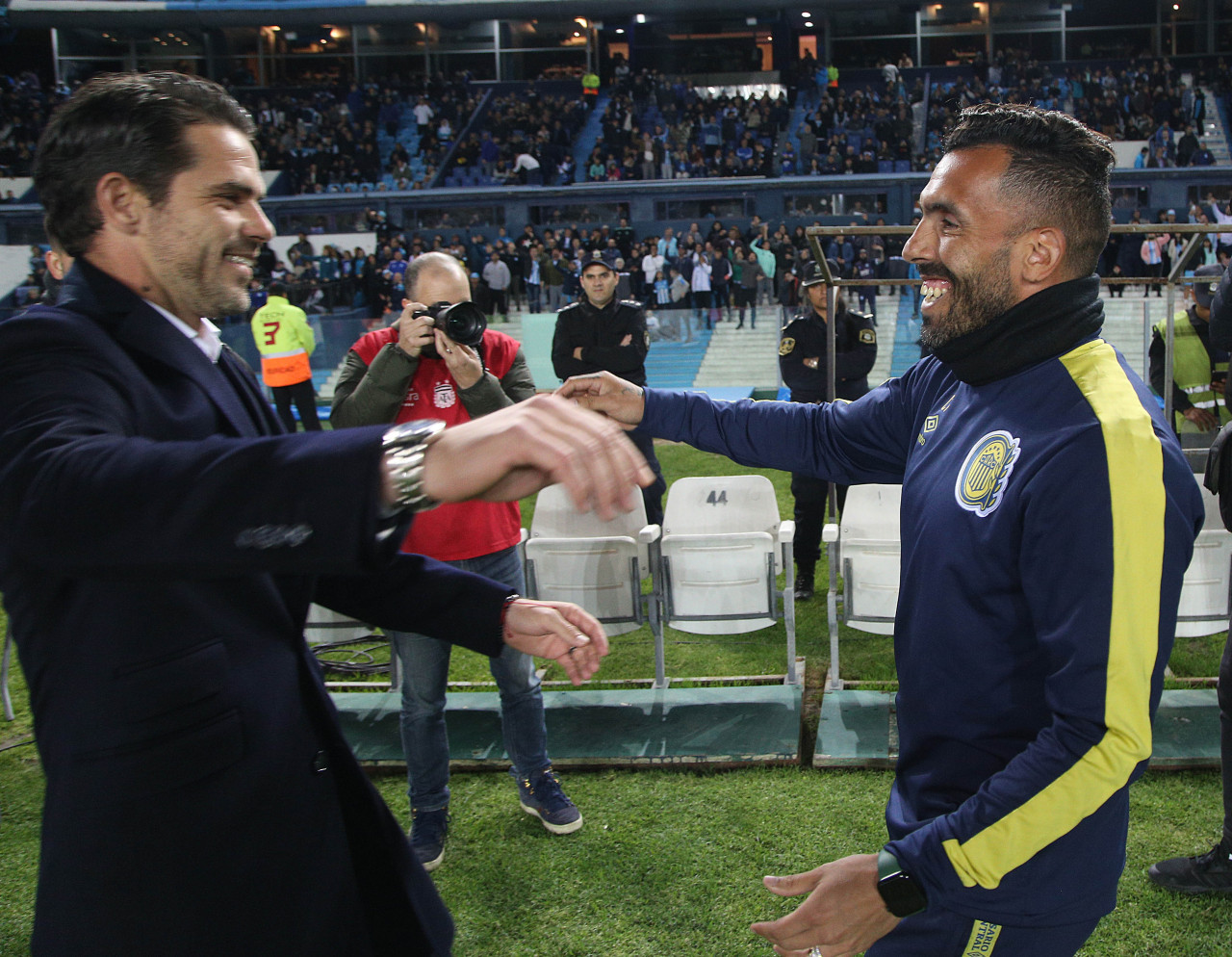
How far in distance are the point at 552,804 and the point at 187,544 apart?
2.87m

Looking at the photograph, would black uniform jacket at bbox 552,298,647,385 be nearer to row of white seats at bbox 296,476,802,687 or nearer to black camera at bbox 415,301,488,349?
row of white seats at bbox 296,476,802,687

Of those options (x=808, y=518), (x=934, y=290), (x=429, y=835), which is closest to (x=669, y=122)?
(x=808, y=518)

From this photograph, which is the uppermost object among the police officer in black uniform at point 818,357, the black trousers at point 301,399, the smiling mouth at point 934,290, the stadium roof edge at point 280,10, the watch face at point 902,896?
the stadium roof edge at point 280,10

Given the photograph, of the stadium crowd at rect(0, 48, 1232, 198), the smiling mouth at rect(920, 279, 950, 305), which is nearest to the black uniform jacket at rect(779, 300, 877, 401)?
the smiling mouth at rect(920, 279, 950, 305)

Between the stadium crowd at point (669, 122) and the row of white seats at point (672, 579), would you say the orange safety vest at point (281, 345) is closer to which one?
the row of white seats at point (672, 579)

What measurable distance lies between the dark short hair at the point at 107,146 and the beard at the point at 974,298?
3.64 ft

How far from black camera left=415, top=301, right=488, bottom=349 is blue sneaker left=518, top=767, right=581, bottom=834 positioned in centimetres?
156

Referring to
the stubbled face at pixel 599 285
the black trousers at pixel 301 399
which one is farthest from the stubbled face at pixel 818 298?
the black trousers at pixel 301 399

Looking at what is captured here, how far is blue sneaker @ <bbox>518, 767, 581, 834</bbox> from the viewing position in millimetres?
3449

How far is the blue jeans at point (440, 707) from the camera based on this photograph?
3254 mm

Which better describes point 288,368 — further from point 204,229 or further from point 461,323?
point 204,229

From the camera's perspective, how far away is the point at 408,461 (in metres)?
0.85

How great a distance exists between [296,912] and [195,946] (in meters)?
0.12

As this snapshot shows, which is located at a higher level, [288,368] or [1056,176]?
[1056,176]
